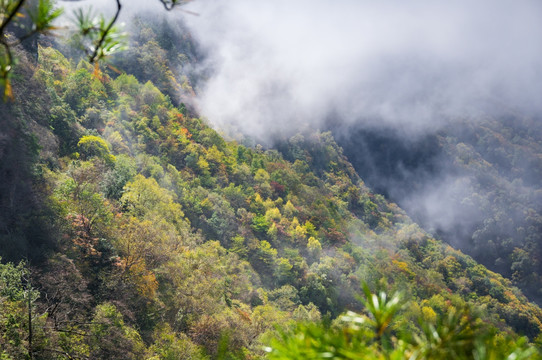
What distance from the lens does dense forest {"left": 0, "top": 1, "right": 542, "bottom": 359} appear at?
1605mm

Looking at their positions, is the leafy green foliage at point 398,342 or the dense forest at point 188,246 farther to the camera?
the dense forest at point 188,246

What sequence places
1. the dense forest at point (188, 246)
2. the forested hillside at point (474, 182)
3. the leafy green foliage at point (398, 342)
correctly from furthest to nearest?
1. the forested hillside at point (474, 182)
2. the dense forest at point (188, 246)
3. the leafy green foliage at point (398, 342)

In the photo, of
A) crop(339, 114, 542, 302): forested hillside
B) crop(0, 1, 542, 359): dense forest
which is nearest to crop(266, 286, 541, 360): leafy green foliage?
crop(0, 1, 542, 359): dense forest

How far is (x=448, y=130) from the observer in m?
120

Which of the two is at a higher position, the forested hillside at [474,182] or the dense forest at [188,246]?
the forested hillside at [474,182]

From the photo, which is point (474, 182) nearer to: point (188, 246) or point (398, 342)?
point (188, 246)

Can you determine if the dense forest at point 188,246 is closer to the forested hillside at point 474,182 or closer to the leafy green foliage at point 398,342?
the leafy green foliage at point 398,342

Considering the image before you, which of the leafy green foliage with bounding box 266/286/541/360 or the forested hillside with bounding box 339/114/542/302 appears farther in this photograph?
the forested hillside with bounding box 339/114/542/302

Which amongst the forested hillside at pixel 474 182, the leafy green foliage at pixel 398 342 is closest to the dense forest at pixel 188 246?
the leafy green foliage at pixel 398 342

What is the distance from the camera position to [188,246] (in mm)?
22438

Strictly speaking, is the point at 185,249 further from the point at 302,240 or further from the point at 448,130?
the point at 448,130

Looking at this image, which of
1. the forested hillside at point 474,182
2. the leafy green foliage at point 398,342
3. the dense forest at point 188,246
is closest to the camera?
the leafy green foliage at point 398,342

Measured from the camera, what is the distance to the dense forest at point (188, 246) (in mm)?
1605

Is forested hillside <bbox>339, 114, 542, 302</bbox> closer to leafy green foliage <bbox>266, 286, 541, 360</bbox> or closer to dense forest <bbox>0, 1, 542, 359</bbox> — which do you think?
dense forest <bbox>0, 1, 542, 359</bbox>
